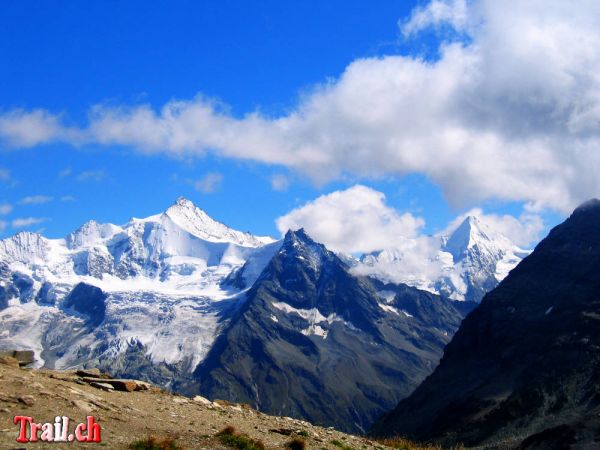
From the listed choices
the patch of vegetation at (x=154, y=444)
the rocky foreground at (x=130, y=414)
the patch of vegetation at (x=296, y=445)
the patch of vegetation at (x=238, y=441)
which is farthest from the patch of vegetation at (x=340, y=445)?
the patch of vegetation at (x=154, y=444)

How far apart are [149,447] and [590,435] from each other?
39.7 m

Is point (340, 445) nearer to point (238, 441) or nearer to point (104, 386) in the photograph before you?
point (238, 441)

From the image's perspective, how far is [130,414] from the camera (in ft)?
116

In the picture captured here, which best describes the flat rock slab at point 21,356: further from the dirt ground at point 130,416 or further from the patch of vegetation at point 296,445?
the patch of vegetation at point 296,445

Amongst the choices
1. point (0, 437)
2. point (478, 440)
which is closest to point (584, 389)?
point (478, 440)

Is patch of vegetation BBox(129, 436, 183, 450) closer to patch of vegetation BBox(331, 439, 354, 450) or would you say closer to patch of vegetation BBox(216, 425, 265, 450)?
patch of vegetation BBox(216, 425, 265, 450)

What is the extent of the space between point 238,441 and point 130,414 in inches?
248

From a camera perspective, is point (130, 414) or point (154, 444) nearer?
point (154, 444)

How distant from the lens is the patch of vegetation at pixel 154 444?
30156 millimetres

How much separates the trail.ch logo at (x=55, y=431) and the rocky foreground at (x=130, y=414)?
0.36 meters

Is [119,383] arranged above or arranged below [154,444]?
above

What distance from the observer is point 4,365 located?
40531mm

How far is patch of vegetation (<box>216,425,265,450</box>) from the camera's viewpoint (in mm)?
32688

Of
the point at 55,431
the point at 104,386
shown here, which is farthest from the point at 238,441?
the point at 104,386
